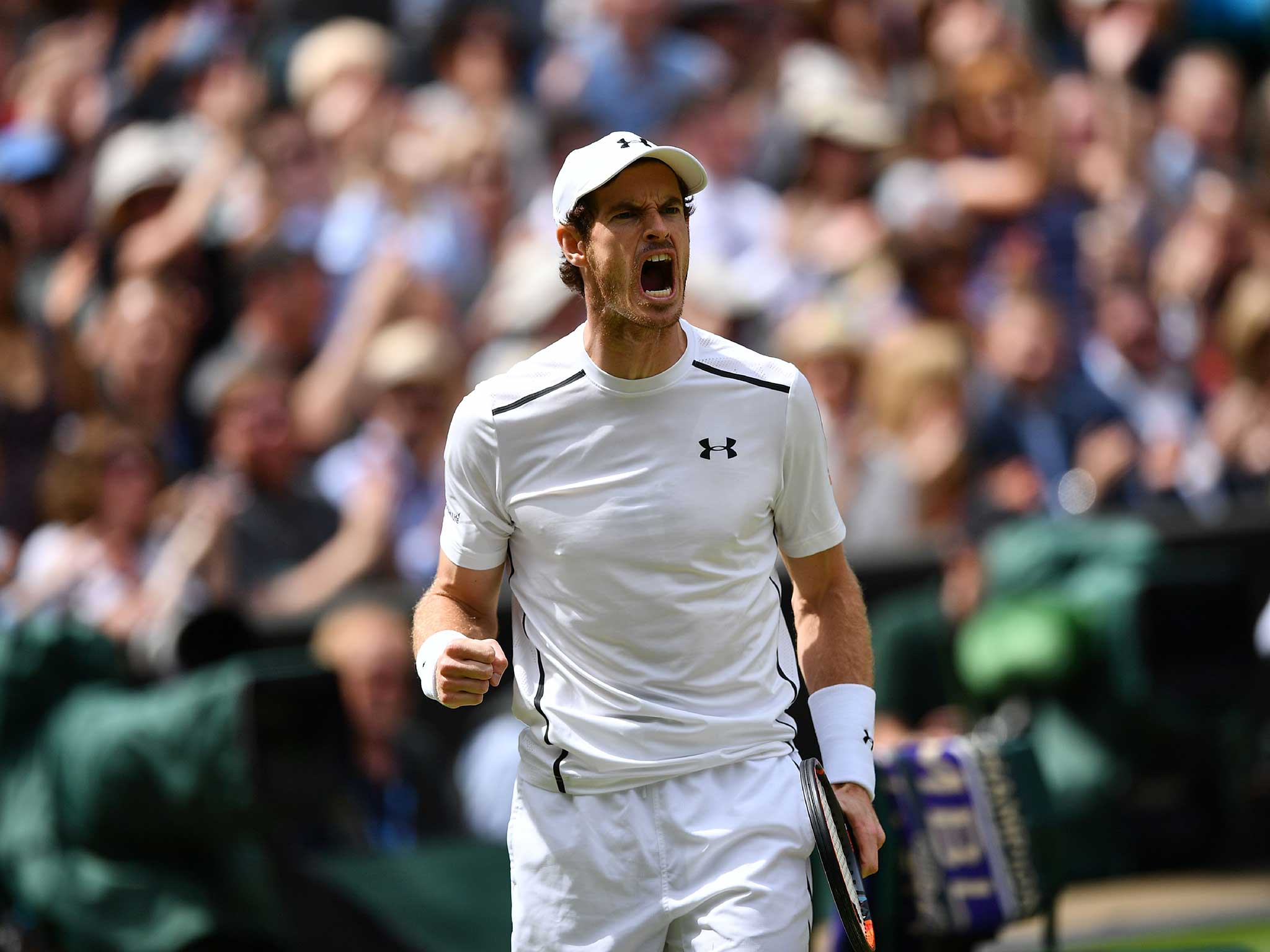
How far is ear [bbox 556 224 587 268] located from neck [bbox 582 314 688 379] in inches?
4.4

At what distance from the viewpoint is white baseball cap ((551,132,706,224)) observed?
3.55 meters

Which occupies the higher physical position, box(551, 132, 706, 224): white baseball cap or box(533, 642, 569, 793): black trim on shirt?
box(551, 132, 706, 224): white baseball cap

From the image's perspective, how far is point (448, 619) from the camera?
12.1 feet

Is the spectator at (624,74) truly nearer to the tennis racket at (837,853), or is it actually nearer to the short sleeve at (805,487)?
the short sleeve at (805,487)

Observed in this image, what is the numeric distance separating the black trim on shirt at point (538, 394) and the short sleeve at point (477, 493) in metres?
0.03

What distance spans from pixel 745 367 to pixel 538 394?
0.41 m

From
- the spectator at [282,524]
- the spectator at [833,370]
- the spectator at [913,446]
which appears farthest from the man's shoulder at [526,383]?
the spectator at [833,370]

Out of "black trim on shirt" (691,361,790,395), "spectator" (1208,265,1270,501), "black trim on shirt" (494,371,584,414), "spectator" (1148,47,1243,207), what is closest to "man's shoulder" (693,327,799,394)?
"black trim on shirt" (691,361,790,395)

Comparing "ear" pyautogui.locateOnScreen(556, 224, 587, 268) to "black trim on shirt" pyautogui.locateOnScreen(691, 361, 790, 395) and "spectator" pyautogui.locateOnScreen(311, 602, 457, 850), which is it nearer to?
"black trim on shirt" pyautogui.locateOnScreen(691, 361, 790, 395)

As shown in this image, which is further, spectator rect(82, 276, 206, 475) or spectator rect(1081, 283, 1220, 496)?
spectator rect(1081, 283, 1220, 496)

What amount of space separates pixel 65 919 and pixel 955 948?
2871mm

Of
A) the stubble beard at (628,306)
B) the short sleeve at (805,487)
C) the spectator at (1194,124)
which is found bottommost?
the short sleeve at (805,487)

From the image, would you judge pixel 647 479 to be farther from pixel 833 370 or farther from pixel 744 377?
Answer: pixel 833 370

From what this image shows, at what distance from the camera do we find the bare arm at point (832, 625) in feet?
12.4
